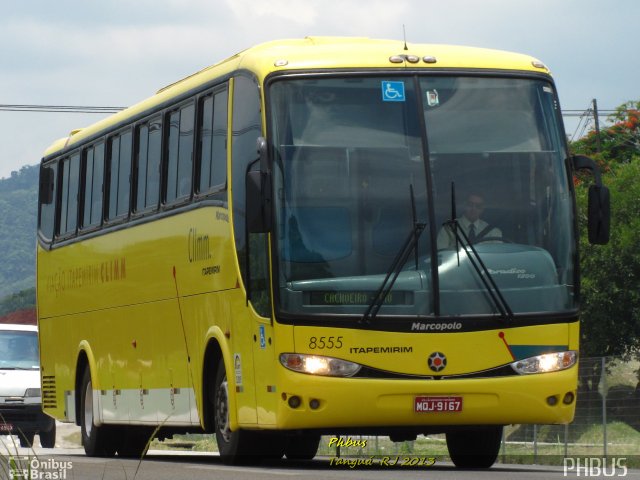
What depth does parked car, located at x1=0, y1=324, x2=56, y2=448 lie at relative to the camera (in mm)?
28891

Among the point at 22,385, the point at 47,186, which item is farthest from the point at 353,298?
the point at 22,385

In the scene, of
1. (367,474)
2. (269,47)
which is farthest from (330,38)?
(367,474)

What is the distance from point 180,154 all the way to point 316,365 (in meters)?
4.27

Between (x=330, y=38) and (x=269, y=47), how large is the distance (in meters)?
0.95

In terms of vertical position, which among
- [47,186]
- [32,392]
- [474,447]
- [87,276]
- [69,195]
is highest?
[47,186]

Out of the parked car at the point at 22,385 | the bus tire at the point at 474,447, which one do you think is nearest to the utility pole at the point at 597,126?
the parked car at the point at 22,385

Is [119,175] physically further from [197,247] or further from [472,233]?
[472,233]

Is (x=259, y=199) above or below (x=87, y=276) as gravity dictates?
above

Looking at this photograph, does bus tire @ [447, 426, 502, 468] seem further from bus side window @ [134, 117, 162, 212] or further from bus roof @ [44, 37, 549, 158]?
bus side window @ [134, 117, 162, 212]

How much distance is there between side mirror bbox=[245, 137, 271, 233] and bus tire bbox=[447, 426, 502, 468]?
11.7 ft

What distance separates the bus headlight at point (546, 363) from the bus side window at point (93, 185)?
320 inches

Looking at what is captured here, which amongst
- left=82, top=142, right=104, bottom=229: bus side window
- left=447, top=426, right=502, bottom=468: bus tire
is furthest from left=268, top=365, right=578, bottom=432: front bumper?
left=82, top=142, right=104, bottom=229: bus side window

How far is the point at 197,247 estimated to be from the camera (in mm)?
17328

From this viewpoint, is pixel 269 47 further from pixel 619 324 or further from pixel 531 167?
pixel 619 324
